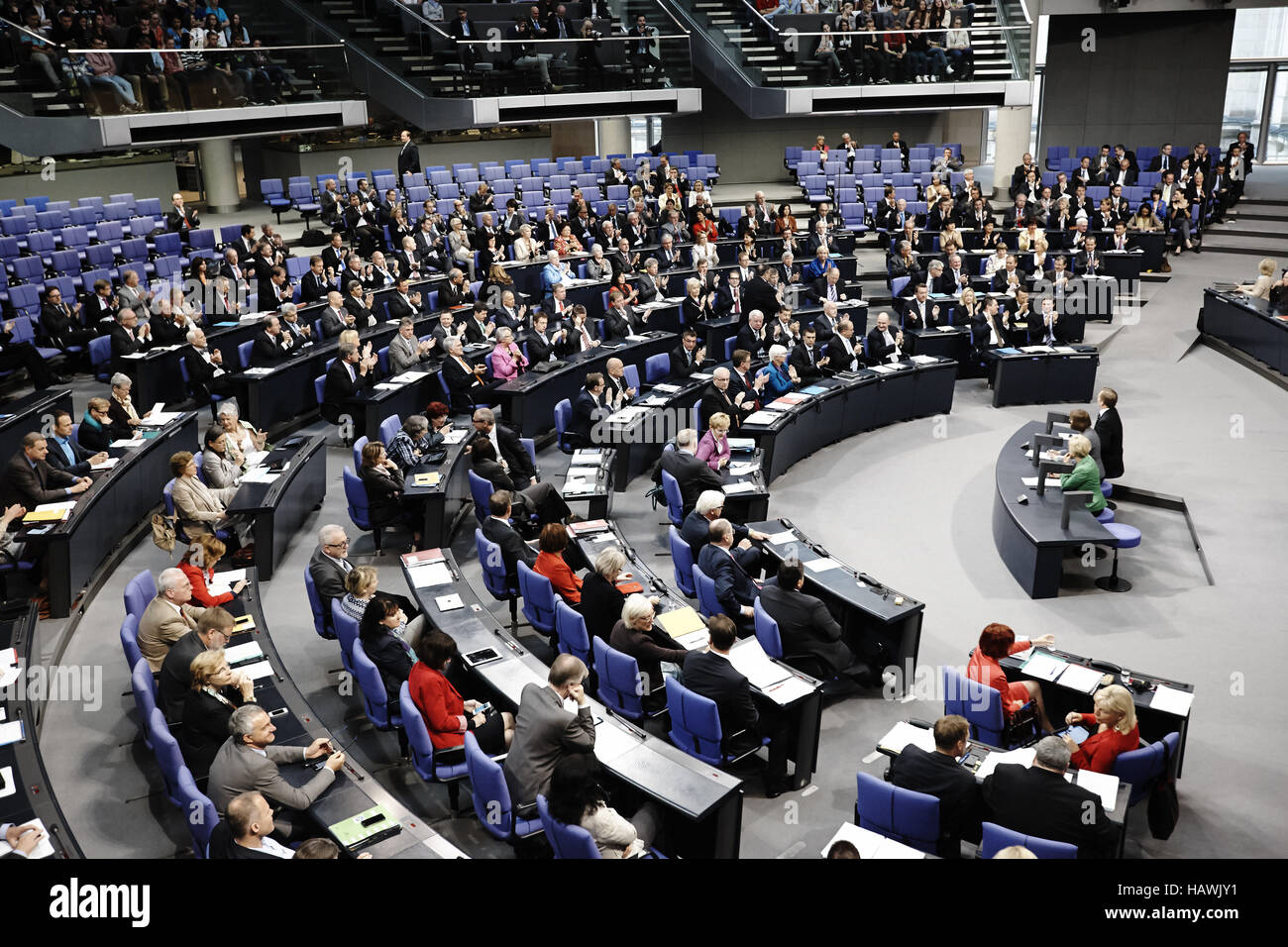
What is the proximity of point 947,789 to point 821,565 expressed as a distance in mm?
3093

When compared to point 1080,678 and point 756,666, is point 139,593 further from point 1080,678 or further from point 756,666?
point 1080,678

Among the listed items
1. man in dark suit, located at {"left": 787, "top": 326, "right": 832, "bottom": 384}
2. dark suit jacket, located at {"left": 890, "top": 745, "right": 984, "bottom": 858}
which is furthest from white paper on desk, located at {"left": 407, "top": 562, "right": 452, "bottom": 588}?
man in dark suit, located at {"left": 787, "top": 326, "right": 832, "bottom": 384}

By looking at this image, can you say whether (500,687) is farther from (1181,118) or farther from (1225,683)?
(1181,118)

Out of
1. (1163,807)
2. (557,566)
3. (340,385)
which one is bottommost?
(1163,807)

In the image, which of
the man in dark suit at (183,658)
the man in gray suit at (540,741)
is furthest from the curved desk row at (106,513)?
the man in gray suit at (540,741)

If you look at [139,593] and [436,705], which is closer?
[436,705]

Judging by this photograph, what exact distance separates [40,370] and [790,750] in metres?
11.1

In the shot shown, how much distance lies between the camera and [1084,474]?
9766 millimetres

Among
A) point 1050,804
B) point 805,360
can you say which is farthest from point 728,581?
point 805,360

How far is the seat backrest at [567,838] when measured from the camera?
16.6 feet

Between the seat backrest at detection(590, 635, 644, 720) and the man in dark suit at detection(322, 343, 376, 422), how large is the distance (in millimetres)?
6256
